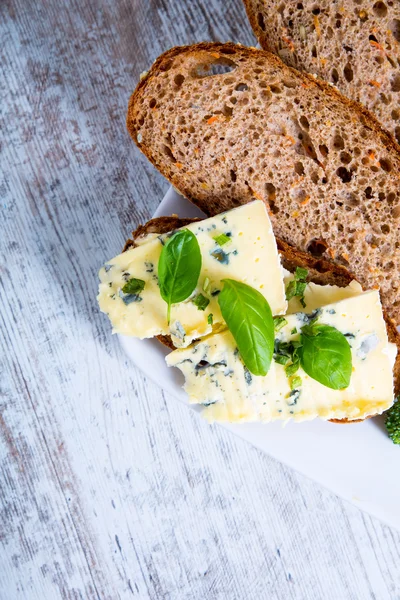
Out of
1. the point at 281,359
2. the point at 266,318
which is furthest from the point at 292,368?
the point at 266,318

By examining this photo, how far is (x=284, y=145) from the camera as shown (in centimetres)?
225

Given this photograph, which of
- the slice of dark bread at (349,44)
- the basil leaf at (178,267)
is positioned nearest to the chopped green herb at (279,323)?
the basil leaf at (178,267)

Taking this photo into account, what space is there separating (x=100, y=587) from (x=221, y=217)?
2.00 meters

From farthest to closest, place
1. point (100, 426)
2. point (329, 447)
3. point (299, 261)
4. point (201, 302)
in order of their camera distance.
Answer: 1. point (100, 426)
2. point (329, 447)
3. point (299, 261)
4. point (201, 302)

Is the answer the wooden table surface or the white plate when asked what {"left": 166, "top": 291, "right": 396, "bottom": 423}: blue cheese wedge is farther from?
the wooden table surface

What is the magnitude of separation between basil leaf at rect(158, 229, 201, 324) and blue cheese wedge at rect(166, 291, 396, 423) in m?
0.27

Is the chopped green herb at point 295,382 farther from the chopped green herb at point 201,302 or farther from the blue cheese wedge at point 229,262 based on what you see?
the chopped green herb at point 201,302

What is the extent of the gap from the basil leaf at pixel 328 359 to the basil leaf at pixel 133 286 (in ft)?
2.15

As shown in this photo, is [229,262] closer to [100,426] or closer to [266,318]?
[266,318]

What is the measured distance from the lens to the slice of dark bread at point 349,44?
229 centimetres

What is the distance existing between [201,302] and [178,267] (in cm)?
18

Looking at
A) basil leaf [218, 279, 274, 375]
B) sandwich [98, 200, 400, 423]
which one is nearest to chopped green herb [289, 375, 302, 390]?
sandwich [98, 200, 400, 423]

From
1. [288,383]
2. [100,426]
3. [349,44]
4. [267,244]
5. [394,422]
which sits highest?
[349,44]

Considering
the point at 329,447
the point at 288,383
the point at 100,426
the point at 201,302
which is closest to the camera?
the point at 201,302
